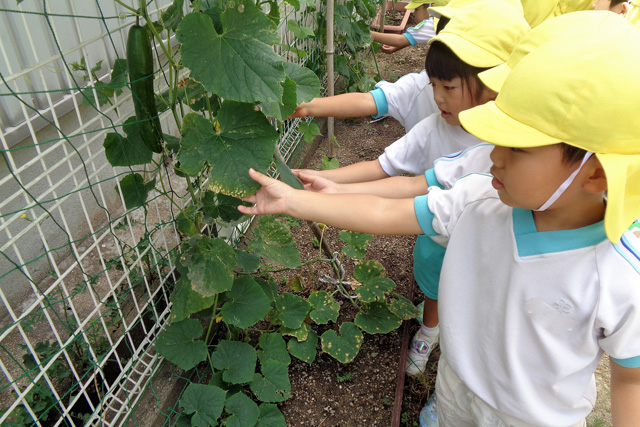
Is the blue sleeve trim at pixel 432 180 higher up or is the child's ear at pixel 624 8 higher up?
the child's ear at pixel 624 8

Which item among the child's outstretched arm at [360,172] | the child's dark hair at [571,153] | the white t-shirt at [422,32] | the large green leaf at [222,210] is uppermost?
the child's dark hair at [571,153]

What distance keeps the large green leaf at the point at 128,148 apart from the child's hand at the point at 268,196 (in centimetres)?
34

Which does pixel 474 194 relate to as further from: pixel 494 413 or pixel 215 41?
pixel 215 41

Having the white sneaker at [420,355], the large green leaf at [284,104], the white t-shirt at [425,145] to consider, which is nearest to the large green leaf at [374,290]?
the white sneaker at [420,355]

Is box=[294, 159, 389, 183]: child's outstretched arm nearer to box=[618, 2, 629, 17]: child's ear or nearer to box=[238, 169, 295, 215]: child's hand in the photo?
box=[238, 169, 295, 215]: child's hand

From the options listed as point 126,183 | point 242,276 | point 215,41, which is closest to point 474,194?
point 215,41

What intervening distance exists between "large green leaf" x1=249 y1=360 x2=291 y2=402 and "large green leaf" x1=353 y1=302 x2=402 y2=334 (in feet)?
1.49

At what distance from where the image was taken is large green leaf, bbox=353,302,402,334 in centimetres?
219

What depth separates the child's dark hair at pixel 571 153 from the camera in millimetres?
965

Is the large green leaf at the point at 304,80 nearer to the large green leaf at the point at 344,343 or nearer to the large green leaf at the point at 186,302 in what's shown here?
the large green leaf at the point at 186,302

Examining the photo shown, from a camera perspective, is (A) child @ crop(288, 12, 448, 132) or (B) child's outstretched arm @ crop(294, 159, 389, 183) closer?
(B) child's outstretched arm @ crop(294, 159, 389, 183)

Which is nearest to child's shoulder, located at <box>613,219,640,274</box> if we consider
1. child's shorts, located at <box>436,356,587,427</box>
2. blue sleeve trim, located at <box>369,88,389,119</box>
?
child's shorts, located at <box>436,356,587,427</box>

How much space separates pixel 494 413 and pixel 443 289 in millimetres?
397

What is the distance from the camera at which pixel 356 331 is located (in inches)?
85.5
